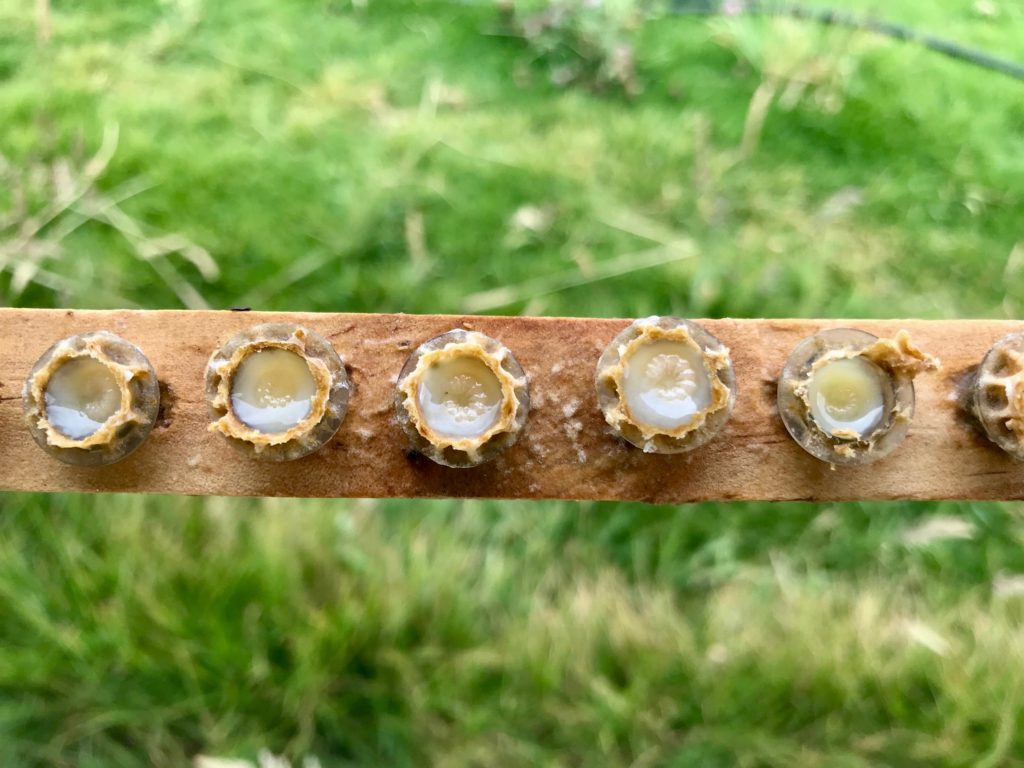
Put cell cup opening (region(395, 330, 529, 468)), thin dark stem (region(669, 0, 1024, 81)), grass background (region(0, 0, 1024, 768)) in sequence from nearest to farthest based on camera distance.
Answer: cell cup opening (region(395, 330, 529, 468)), grass background (region(0, 0, 1024, 768)), thin dark stem (region(669, 0, 1024, 81))

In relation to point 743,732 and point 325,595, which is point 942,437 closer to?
point 743,732

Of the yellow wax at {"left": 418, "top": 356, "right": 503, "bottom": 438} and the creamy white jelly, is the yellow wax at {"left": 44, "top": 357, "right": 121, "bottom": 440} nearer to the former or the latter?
the yellow wax at {"left": 418, "top": 356, "right": 503, "bottom": 438}

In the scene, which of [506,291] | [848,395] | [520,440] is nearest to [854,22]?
[506,291]

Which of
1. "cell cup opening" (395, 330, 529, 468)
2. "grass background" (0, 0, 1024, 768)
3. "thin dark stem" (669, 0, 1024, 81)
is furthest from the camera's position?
"thin dark stem" (669, 0, 1024, 81)

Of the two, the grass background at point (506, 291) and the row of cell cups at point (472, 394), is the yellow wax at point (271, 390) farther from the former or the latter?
the grass background at point (506, 291)

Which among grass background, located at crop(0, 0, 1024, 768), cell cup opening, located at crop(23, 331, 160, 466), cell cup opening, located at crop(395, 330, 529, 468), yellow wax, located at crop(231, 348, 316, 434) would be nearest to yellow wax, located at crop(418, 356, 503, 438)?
cell cup opening, located at crop(395, 330, 529, 468)

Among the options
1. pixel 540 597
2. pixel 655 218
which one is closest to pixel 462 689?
pixel 540 597

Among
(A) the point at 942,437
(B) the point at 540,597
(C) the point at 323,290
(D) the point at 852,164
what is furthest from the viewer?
(D) the point at 852,164
